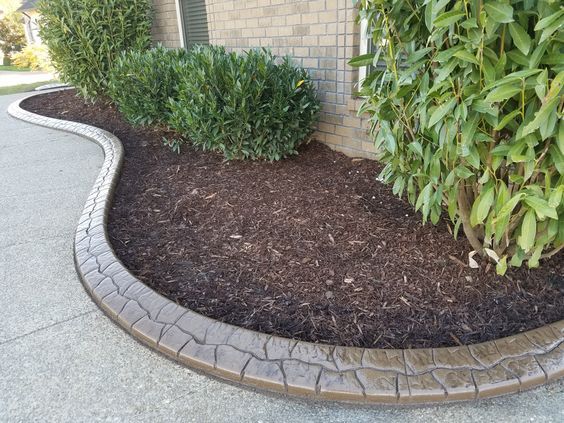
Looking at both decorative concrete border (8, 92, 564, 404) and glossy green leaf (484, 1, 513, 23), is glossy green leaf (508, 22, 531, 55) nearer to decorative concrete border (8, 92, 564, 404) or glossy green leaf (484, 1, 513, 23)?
glossy green leaf (484, 1, 513, 23)

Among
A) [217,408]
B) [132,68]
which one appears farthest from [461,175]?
[132,68]

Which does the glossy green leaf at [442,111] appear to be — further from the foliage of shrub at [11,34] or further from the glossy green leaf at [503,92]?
the foliage of shrub at [11,34]

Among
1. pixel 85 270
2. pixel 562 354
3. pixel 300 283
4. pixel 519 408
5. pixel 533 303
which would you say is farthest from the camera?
pixel 85 270

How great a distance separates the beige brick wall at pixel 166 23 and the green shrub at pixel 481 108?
18.9 feet

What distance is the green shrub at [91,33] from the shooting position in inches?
272

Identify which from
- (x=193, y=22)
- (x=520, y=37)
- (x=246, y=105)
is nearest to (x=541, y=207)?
(x=520, y=37)

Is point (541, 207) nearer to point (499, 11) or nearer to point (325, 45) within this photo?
point (499, 11)

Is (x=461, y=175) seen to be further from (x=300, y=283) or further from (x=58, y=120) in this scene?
(x=58, y=120)

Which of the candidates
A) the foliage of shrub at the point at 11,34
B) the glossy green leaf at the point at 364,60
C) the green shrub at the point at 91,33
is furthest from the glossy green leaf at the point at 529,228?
the foliage of shrub at the point at 11,34

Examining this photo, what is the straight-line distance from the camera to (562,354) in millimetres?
2037

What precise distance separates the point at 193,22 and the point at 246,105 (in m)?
3.92

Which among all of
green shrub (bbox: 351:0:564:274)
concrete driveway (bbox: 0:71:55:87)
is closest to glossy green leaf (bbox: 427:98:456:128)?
green shrub (bbox: 351:0:564:274)

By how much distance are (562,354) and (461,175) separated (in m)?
0.94

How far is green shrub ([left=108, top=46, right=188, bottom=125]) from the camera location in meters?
5.16
